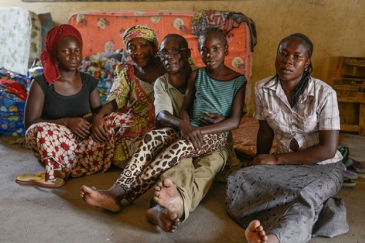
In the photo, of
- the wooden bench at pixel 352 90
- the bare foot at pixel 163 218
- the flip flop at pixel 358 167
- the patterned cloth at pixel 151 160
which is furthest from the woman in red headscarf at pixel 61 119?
the wooden bench at pixel 352 90

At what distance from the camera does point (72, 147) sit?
2.39m

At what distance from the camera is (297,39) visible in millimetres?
1830

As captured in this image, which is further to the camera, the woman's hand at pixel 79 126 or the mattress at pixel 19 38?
the mattress at pixel 19 38

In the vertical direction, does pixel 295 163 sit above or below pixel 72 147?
above

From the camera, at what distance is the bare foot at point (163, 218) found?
162 cm

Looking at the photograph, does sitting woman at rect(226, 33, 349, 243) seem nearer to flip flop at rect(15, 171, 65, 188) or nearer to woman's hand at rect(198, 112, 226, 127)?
woman's hand at rect(198, 112, 226, 127)

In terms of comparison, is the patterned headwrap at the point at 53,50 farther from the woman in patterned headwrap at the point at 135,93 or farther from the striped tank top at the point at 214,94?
the striped tank top at the point at 214,94

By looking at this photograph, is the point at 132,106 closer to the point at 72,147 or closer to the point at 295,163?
the point at 72,147

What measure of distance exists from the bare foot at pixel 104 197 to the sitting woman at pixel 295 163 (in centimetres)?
57

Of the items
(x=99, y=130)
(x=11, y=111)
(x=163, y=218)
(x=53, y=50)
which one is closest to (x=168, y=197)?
(x=163, y=218)

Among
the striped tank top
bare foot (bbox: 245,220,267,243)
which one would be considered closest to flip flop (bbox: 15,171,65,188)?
the striped tank top

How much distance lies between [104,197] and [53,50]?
1143 millimetres

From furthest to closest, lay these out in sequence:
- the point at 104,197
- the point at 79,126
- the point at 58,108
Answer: the point at 58,108 → the point at 79,126 → the point at 104,197

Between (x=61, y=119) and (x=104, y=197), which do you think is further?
(x=61, y=119)
